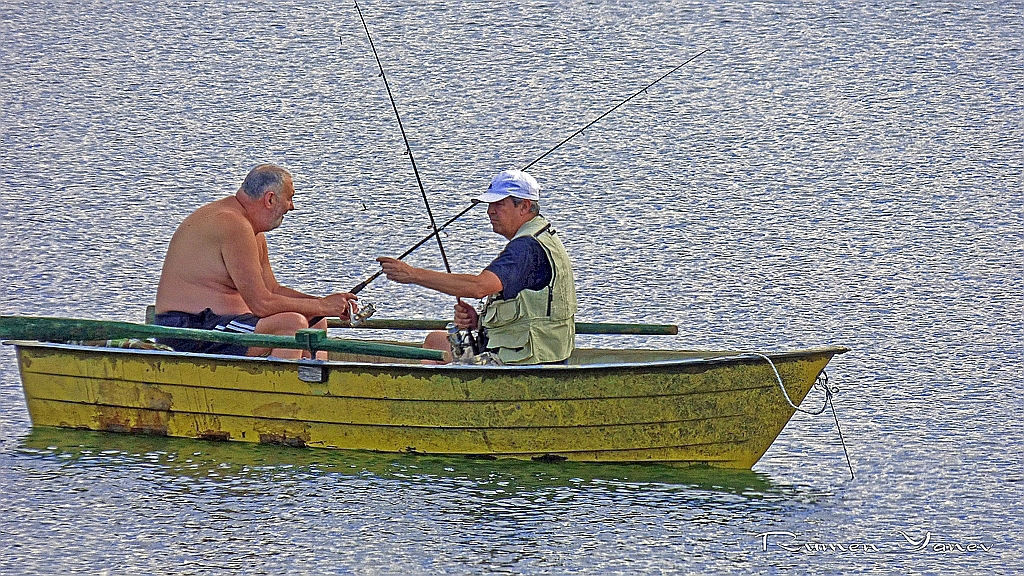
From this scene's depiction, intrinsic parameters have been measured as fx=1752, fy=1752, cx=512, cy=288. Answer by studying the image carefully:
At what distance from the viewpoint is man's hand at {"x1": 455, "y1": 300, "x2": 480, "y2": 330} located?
738cm

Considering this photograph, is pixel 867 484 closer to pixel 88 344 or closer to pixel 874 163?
pixel 88 344

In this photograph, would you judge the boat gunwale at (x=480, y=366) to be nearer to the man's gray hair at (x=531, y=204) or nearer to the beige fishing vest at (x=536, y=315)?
the beige fishing vest at (x=536, y=315)

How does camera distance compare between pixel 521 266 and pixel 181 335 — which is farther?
pixel 181 335

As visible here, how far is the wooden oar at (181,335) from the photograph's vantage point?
7.17 metres

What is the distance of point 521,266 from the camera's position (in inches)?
276

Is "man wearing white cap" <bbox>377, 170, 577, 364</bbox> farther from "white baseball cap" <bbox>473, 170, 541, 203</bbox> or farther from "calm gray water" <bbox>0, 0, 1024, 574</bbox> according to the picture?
"calm gray water" <bbox>0, 0, 1024, 574</bbox>

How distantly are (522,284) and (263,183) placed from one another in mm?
1304

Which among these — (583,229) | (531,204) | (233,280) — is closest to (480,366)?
(531,204)

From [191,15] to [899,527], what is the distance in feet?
45.9

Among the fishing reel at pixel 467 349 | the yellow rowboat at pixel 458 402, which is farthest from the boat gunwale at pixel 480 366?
the fishing reel at pixel 467 349

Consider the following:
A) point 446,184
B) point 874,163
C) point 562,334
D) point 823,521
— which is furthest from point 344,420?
point 874,163

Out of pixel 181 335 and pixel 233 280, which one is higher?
pixel 233 280

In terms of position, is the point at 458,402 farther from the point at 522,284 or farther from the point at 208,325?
the point at 208,325

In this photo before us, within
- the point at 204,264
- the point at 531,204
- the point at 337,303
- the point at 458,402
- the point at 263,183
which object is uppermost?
the point at 263,183
